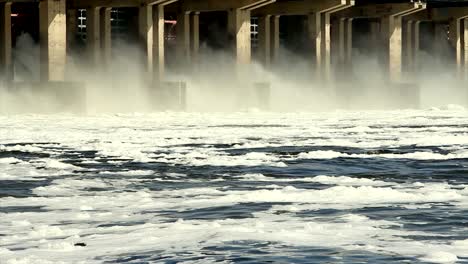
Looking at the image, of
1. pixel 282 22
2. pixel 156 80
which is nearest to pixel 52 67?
pixel 156 80

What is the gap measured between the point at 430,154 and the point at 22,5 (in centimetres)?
3452

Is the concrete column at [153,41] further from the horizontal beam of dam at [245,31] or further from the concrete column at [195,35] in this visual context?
the concrete column at [195,35]

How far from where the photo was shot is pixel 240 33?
182 ft

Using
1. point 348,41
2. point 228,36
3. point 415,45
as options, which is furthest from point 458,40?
point 228,36

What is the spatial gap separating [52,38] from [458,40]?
35.7 m

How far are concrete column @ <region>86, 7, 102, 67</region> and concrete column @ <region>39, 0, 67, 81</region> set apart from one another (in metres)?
5.98

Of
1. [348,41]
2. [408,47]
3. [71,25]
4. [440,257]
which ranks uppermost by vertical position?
[71,25]

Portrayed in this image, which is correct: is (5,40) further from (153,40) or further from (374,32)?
(374,32)

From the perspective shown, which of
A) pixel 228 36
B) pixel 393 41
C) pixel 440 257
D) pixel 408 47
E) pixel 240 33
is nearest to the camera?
pixel 440 257

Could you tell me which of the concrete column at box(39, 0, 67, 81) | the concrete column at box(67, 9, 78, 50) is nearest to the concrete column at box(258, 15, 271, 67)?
the concrete column at box(67, 9, 78, 50)

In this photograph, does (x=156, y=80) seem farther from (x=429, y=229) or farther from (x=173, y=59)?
(x=429, y=229)

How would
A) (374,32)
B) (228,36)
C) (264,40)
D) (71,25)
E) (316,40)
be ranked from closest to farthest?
1. (71,25)
2. (228,36)
3. (264,40)
4. (316,40)
5. (374,32)

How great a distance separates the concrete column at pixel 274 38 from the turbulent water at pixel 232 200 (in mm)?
34797

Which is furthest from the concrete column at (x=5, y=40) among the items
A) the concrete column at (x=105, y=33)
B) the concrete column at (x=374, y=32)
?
the concrete column at (x=374, y=32)
